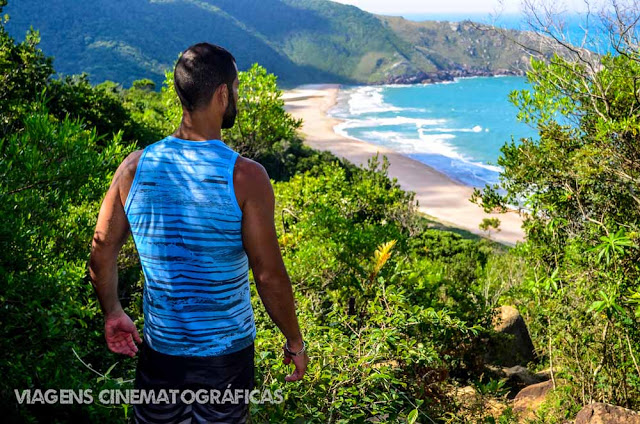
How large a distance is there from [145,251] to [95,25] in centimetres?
13194

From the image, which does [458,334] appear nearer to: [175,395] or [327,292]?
[327,292]

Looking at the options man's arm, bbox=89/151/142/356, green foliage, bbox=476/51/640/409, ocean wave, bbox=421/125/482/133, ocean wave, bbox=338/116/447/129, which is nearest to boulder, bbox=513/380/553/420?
green foliage, bbox=476/51/640/409

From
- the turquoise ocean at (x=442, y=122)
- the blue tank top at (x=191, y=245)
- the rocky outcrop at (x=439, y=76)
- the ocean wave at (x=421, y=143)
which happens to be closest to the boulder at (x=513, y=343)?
the blue tank top at (x=191, y=245)

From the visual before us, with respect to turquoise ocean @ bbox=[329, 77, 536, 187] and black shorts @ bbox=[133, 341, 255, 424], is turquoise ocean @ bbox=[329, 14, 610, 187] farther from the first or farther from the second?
black shorts @ bbox=[133, 341, 255, 424]

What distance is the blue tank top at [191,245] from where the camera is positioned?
218 centimetres

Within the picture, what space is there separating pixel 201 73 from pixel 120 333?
1289mm

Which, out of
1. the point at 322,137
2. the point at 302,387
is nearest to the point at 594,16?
the point at 302,387

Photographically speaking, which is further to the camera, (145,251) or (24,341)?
(24,341)

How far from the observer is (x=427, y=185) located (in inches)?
1832

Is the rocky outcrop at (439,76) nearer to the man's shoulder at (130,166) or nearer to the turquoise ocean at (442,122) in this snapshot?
the turquoise ocean at (442,122)

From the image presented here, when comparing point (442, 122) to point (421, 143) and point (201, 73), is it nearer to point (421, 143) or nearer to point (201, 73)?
point (421, 143)

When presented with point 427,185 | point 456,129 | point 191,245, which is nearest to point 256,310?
point 191,245

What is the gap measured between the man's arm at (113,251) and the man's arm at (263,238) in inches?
20.6

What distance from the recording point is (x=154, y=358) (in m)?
2.39
